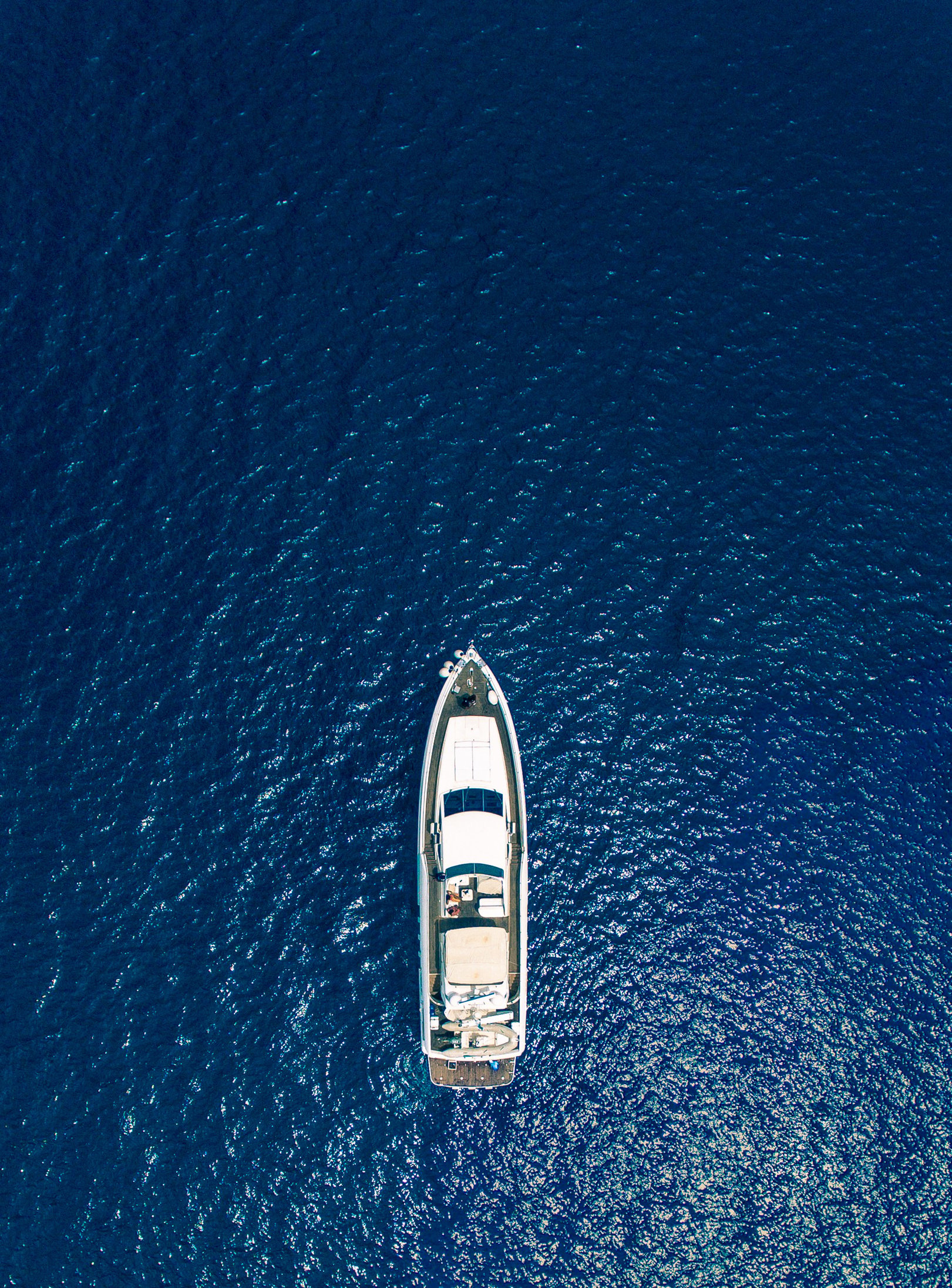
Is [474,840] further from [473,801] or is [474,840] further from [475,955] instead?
[475,955]

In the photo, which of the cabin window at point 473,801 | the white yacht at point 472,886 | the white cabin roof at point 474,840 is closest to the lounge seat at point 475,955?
the white yacht at point 472,886

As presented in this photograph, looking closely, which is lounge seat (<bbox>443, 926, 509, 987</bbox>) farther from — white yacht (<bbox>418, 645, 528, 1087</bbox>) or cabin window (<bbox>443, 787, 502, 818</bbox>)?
cabin window (<bbox>443, 787, 502, 818</bbox>)

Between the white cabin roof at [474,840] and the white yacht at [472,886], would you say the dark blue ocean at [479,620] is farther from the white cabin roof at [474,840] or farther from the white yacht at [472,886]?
the white cabin roof at [474,840]

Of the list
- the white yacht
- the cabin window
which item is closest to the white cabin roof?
the white yacht

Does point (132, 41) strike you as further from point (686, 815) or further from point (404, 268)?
point (686, 815)

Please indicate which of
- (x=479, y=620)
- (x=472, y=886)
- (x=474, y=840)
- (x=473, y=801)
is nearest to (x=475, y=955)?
(x=472, y=886)

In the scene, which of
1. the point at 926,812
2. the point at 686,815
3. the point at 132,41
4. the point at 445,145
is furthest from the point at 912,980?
the point at 132,41
